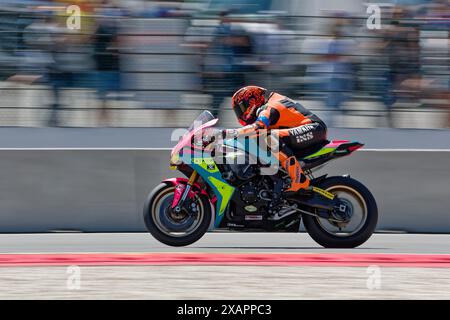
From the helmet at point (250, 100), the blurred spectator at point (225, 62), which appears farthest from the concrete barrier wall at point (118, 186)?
the helmet at point (250, 100)

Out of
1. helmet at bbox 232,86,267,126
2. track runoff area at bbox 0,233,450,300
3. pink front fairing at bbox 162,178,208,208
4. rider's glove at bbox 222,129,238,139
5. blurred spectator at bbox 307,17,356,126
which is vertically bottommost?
track runoff area at bbox 0,233,450,300

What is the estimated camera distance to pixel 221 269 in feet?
29.5

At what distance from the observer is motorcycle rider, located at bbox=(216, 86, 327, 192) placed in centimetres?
1037

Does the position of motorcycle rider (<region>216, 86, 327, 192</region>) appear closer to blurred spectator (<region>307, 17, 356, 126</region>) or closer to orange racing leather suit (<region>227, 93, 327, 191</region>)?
orange racing leather suit (<region>227, 93, 327, 191</region>)

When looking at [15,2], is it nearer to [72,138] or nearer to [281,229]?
[72,138]

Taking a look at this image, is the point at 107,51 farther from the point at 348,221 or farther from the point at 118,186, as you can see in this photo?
the point at 348,221

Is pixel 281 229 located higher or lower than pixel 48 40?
lower

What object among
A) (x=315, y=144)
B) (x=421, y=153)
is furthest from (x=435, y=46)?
(x=315, y=144)

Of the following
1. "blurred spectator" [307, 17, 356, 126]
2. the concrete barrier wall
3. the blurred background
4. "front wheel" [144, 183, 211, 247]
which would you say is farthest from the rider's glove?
"blurred spectator" [307, 17, 356, 126]

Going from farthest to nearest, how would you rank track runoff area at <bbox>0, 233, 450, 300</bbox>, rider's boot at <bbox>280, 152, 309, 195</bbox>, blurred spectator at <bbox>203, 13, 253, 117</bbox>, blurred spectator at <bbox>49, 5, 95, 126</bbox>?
blurred spectator at <bbox>203, 13, 253, 117</bbox>, blurred spectator at <bbox>49, 5, 95, 126</bbox>, rider's boot at <bbox>280, 152, 309, 195</bbox>, track runoff area at <bbox>0, 233, 450, 300</bbox>

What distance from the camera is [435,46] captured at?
13.0m

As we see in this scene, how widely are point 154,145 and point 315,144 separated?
2.76m

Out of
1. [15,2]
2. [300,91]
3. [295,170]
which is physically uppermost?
[15,2]

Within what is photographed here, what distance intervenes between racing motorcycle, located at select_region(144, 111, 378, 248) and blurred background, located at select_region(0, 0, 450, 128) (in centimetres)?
232
